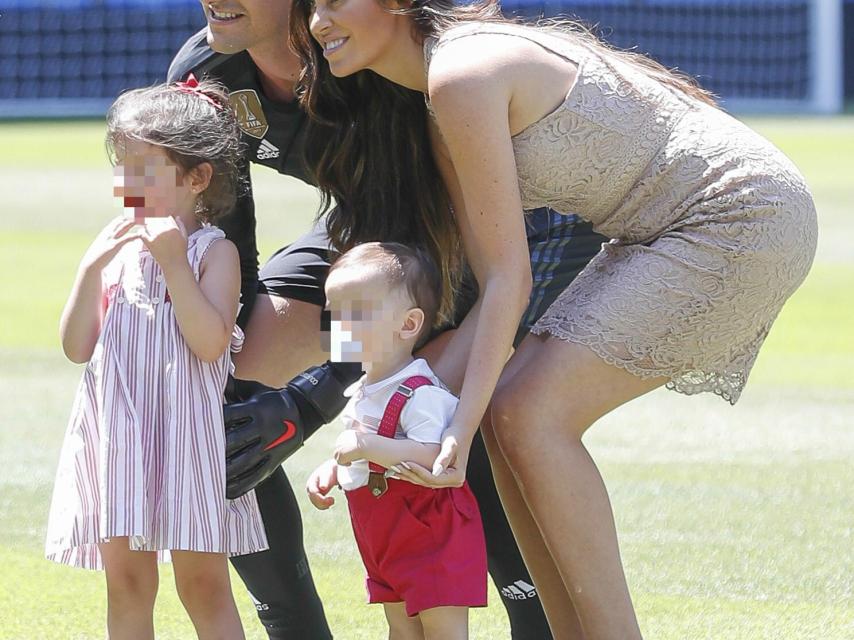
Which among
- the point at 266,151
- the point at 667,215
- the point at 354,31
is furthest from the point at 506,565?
the point at 266,151

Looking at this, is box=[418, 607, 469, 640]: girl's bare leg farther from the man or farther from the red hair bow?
the red hair bow

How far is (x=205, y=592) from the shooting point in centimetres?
316

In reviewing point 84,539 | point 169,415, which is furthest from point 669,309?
point 84,539

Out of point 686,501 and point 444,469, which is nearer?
point 444,469

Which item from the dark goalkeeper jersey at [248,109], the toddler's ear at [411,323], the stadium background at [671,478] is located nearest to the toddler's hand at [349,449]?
the toddler's ear at [411,323]

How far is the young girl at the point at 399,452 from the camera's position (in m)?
2.86

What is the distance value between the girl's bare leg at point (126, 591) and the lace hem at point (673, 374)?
96cm

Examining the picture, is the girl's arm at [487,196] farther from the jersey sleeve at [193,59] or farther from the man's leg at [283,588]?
the jersey sleeve at [193,59]

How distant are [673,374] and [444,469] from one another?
0.59 m

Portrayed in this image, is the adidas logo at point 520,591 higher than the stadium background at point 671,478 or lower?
higher

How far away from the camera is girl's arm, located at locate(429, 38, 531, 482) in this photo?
288 centimetres

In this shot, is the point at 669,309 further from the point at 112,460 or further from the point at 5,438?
the point at 5,438

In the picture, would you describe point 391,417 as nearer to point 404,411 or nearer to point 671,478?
point 404,411

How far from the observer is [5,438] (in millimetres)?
6039
